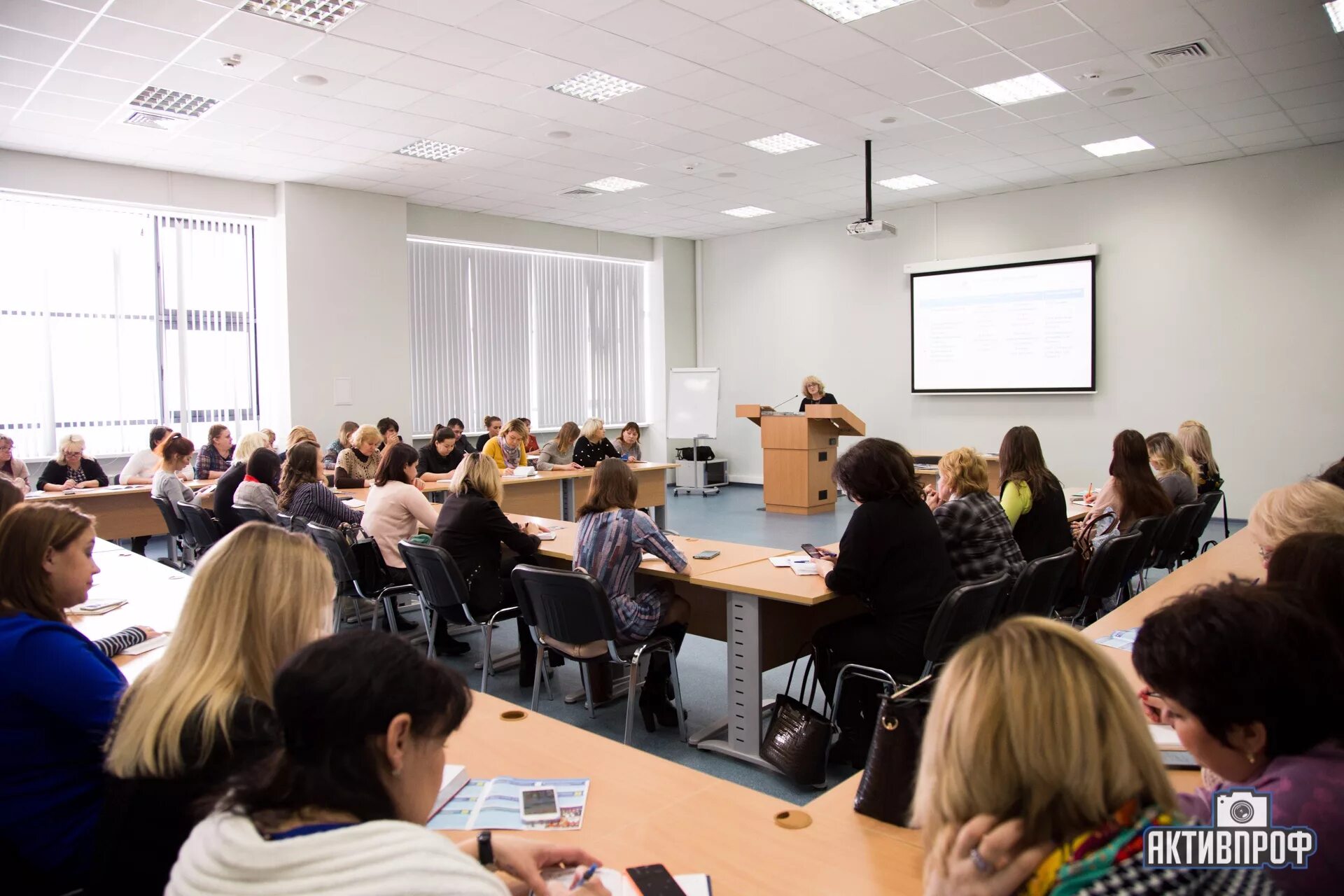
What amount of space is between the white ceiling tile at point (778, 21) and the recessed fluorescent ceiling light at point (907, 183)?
4.23 metres

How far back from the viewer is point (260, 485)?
540 cm

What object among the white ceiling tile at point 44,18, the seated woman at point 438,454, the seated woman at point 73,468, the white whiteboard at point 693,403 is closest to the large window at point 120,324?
the seated woman at point 73,468

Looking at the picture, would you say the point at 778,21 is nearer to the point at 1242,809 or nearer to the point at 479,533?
the point at 479,533

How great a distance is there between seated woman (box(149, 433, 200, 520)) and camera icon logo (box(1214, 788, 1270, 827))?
22.1ft

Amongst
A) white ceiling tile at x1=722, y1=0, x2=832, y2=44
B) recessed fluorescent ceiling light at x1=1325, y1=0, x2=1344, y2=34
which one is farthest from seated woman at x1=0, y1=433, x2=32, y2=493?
recessed fluorescent ceiling light at x1=1325, y1=0, x2=1344, y2=34

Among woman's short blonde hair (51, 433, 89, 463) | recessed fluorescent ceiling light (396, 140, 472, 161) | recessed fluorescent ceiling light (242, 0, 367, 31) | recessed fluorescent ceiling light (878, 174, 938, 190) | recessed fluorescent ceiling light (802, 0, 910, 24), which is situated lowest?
woman's short blonde hair (51, 433, 89, 463)

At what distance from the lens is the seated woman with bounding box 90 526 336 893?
4.52 ft

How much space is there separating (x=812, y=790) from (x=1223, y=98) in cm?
665

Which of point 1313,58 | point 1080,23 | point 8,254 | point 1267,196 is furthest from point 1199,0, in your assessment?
point 8,254

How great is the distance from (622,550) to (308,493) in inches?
97.2

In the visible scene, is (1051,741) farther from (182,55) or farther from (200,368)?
(200,368)

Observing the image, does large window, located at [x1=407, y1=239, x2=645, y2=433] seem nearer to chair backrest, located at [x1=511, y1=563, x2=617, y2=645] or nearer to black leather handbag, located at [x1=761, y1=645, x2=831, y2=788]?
chair backrest, located at [x1=511, y1=563, x2=617, y2=645]

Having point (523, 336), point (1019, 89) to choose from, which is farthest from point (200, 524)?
point (1019, 89)

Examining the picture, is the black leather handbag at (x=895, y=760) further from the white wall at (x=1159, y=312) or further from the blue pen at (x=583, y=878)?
the white wall at (x=1159, y=312)
